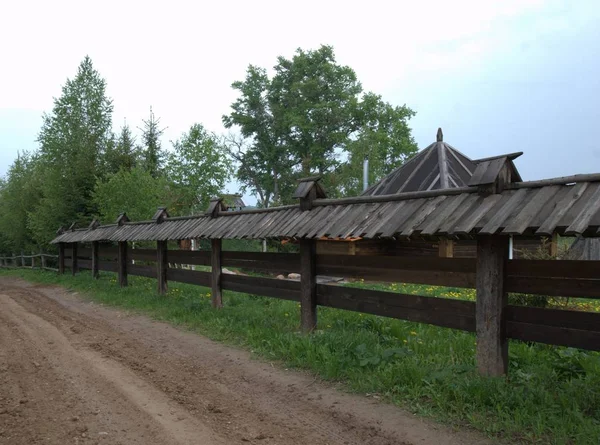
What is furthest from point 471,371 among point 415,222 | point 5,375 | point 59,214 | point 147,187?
point 59,214

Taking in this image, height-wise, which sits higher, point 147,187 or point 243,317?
point 147,187

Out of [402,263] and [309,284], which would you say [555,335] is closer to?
[402,263]

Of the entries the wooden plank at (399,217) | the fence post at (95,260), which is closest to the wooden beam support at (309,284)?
the wooden plank at (399,217)

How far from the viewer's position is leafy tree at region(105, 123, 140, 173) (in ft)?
81.6

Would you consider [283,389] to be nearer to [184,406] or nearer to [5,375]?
[184,406]

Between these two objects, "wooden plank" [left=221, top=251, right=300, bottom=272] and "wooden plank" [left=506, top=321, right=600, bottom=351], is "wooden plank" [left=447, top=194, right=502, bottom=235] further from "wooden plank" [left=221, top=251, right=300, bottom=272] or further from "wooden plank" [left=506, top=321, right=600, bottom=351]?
"wooden plank" [left=221, top=251, right=300, bottom=272]

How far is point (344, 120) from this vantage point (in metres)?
42.9

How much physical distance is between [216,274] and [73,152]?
1959cm

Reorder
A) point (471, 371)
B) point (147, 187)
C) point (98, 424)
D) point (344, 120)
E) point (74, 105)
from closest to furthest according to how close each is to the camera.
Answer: point (98, 424) → point (471, 371) → point (147, 187) → point (74, 105) → point (344, 120)

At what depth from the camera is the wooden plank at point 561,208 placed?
450cm

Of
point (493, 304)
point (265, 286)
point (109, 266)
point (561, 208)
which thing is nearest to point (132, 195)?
point (109, 266)

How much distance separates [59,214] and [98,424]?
21.9m

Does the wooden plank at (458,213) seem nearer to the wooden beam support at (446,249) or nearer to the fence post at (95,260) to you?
the wooden beam support at (446,249)

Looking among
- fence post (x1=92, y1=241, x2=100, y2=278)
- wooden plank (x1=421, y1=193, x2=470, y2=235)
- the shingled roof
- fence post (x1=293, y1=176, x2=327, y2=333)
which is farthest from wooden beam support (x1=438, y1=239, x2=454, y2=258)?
fence post (x1=92, y1=241, x2=100, y2=278)
